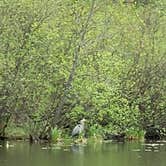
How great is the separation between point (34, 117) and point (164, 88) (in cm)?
998

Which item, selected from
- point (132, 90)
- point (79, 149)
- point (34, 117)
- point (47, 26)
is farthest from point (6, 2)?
point (132, 90)

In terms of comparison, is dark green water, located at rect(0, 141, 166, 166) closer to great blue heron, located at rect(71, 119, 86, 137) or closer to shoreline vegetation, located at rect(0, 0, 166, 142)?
shoreline vegetation, located at rect(0, 0, 166, 142)

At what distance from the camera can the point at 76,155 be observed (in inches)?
893

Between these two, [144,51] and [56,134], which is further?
[144,51]

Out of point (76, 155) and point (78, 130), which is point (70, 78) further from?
point (76, 155)

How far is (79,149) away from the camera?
2580cm

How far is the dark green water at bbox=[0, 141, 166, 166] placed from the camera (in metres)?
19.9

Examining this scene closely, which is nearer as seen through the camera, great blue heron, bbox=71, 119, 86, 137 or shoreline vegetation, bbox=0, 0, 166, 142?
shoreline vegetation, bbox=0, 0, 166, 142

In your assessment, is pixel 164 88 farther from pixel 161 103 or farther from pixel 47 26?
pixel 47 26

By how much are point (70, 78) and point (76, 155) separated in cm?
805

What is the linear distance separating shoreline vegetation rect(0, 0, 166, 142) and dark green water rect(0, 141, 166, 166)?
2614mm

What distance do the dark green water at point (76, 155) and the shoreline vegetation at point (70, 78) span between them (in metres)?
2.61

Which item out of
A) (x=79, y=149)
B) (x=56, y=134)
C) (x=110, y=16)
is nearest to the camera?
(x=79, y=149)

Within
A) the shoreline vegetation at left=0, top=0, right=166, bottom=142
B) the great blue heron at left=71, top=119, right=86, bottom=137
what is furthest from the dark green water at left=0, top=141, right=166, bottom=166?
the great blue heron at left=71, top=119, right=86, bottom=137
